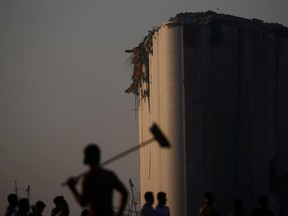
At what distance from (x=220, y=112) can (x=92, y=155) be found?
58.2 ft

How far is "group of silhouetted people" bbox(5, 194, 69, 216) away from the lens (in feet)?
47.1

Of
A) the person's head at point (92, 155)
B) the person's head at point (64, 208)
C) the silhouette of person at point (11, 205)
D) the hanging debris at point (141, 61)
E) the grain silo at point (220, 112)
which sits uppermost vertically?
the hanging debris at point (141, 61)

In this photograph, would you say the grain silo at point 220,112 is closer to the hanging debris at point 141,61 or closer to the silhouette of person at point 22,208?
the hanging debris at point 141,61

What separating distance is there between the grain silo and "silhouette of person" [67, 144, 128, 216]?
16892 mm

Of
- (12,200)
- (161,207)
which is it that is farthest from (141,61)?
(12,200)

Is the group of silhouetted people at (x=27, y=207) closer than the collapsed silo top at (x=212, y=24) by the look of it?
Yes

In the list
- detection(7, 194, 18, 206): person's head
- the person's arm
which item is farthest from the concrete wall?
the person's arm

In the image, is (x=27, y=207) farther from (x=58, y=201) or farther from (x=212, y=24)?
(x=212, y=24)

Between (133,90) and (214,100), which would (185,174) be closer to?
(214,100)

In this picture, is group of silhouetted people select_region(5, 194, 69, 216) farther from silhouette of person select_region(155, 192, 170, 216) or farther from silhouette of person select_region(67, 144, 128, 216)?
silhouette of person select_region(67, 144, 128, 216)

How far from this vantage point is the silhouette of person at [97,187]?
9.15 metres

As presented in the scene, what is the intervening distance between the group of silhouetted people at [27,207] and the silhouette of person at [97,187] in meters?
5.31

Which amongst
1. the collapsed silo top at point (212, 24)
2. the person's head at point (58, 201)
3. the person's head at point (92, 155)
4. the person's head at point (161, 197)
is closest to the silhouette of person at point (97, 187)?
the person's head at point (92, 155)

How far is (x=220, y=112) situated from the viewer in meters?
26.6
